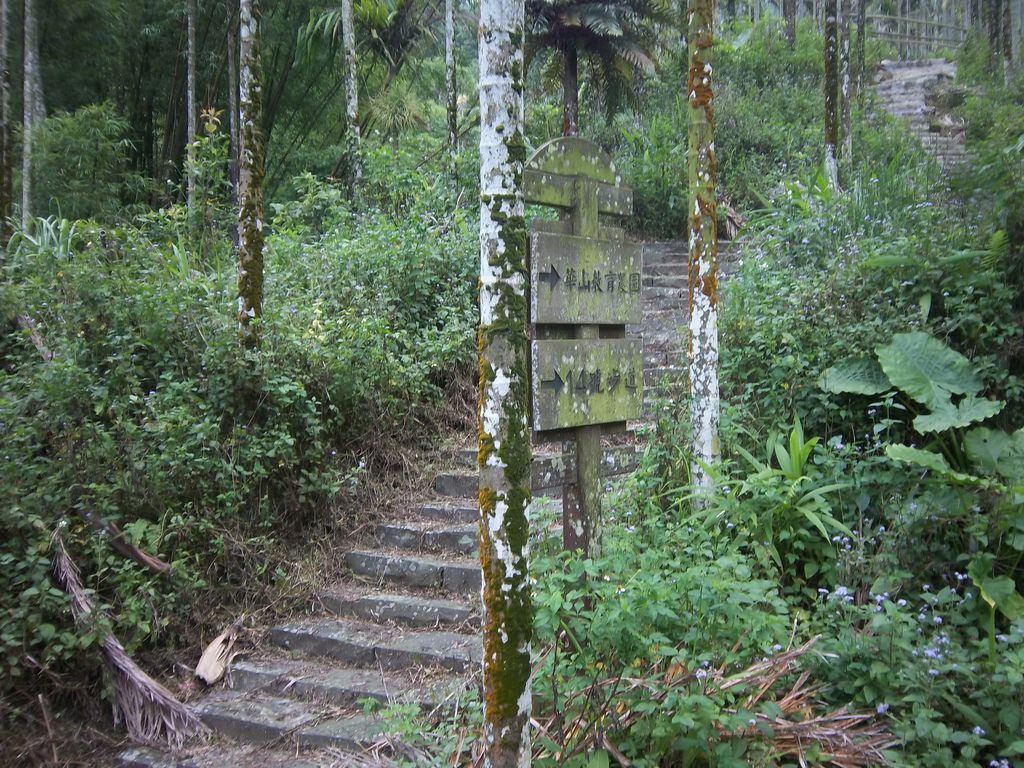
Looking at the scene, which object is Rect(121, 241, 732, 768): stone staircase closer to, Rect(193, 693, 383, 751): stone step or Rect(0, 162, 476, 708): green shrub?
Rect(193, 693, 383, 751): stone step

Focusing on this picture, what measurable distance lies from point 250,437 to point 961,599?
13.6 ft

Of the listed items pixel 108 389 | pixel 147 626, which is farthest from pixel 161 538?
pixel 108 389

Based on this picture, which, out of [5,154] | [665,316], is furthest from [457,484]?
[5,154]

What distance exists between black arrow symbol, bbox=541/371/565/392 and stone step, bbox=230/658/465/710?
1.50 m

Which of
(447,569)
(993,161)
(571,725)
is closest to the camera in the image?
(571,725)

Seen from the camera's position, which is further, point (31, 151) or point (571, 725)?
point (31, 151)

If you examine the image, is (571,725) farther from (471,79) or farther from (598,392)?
(471,79)

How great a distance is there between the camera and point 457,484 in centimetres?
596

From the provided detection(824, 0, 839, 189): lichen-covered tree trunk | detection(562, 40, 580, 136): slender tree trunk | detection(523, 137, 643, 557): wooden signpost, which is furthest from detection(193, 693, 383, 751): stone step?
detection(562, 40, 580, 136): slender tree trunk

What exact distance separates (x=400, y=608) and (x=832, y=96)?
26.7ft

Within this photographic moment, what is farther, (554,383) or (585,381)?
(585,381)

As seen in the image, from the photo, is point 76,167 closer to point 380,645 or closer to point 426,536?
point 426,536

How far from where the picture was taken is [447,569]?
4941 mm

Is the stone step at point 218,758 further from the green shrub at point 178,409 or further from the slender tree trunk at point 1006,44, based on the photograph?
the slender tree trunk at point 1006,44
